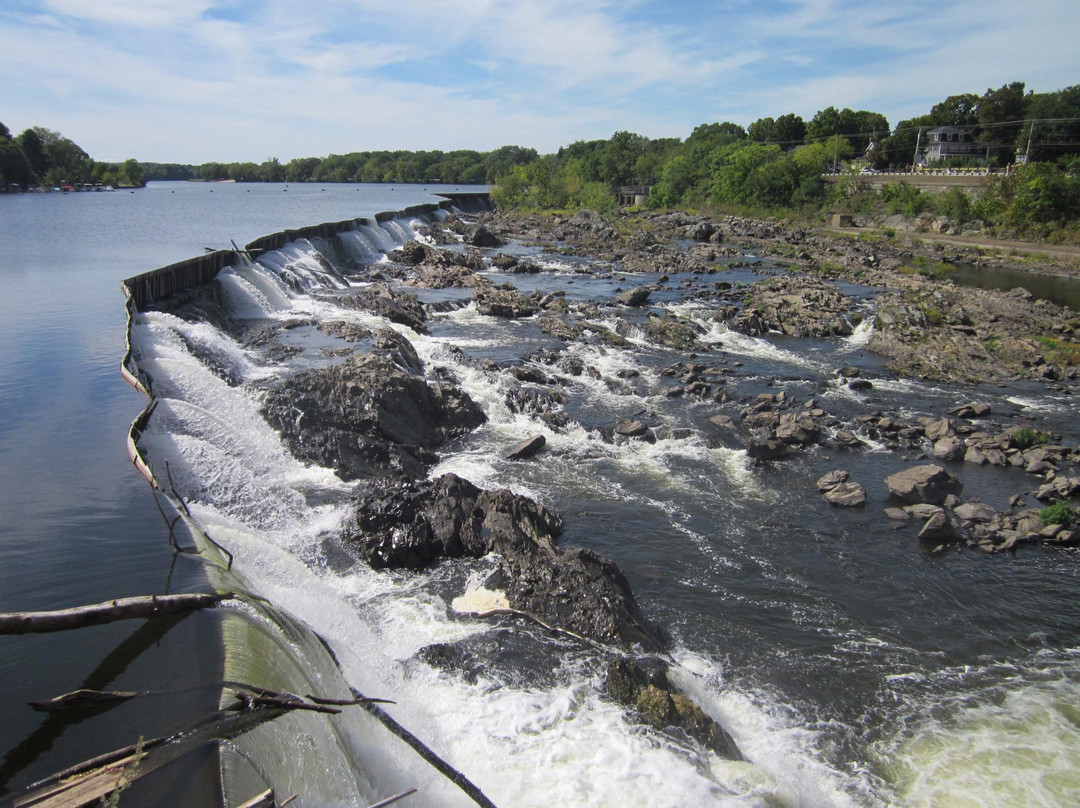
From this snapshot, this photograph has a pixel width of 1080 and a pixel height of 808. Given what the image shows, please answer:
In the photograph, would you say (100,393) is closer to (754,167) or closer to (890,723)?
(890,723)

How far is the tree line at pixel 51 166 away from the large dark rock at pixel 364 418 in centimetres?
10509

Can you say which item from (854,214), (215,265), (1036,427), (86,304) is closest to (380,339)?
(215,265)

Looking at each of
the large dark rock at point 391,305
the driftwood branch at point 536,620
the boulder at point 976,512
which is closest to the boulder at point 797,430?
the boulder at point 976,512

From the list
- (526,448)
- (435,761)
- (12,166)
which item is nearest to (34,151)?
(12,166)

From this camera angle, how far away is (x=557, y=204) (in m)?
95.8

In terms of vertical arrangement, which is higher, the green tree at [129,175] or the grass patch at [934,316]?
the green tree at [129,175]

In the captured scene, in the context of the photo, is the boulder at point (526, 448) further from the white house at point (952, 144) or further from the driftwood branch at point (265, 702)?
the white house at point (952, 144)

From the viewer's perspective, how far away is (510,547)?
39.8ft

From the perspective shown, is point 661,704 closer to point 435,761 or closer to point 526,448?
point 435,761

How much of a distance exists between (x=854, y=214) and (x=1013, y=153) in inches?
1174

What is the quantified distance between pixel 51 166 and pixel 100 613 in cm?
13792

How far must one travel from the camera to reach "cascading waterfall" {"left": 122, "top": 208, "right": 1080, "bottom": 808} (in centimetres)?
798

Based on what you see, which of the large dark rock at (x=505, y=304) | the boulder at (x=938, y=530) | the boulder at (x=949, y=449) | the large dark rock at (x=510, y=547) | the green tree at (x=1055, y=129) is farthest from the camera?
the green tree at (x=1055, y=129)

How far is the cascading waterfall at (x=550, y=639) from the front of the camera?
26.2 feet
